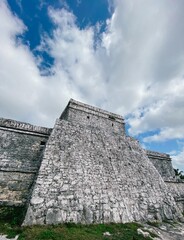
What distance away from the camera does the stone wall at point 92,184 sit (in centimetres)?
574

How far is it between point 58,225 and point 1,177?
3.82m

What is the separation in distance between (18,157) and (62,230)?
548cm

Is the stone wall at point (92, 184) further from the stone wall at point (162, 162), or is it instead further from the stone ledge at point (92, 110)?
the stone wall at point (162, 162)

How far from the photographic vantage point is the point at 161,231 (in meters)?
5.91

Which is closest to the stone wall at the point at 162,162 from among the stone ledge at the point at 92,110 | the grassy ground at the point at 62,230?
the stone ledge at the point at 92,110

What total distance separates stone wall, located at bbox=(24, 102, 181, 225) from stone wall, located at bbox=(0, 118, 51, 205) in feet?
4.24

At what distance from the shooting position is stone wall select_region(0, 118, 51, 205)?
646 cm

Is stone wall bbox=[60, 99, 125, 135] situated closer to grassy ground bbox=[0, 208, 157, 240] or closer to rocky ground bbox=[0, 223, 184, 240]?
grassy ground bbox=[0, 208, 157, 240]

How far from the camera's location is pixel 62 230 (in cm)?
475

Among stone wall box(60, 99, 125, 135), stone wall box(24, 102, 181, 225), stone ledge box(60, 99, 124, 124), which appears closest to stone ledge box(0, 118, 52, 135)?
stone wall box(24, 102, 181, 225)

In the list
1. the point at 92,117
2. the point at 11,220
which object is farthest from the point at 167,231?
the point at 92,117

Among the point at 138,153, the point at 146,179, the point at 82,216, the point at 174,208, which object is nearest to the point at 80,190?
the point at 82,216

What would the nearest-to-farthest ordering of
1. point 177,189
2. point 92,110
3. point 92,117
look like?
point 177,189 < point 92,117 < point 92,110

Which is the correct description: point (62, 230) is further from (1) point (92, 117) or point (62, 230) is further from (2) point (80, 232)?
(1) point (92, 117)
